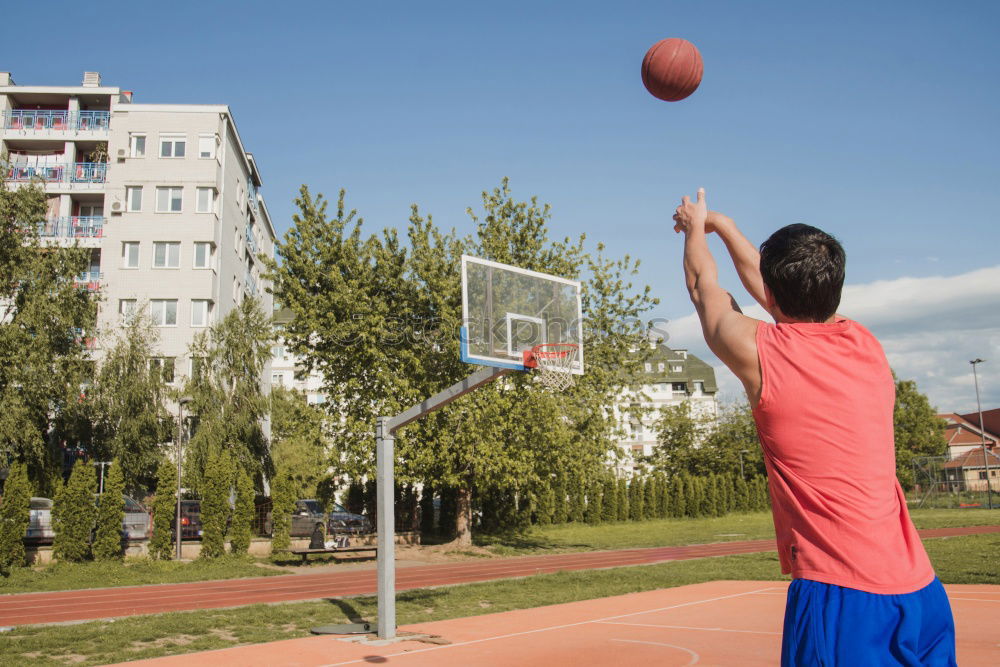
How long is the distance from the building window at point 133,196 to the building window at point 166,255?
2.09 metres

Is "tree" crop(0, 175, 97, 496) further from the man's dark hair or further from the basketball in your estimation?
the man's dark hair

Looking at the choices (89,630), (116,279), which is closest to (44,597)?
(89,630)

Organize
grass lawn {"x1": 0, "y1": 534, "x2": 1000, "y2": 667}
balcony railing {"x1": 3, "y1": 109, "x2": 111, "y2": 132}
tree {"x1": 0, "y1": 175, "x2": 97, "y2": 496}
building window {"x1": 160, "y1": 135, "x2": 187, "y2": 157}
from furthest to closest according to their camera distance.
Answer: balcony railing {"x1": 3, "y1": 109, "x2": 111, "y2": 132}, building window {"x1": 160, "y1": 135, "x2": 187, "y2": 157}, tree {"x1": 0, "y1": 175, "x2": 97, "y2": 496}, grass lawn {"x1": 0, "y1": 534, "x2": 1000, "y2": 667}

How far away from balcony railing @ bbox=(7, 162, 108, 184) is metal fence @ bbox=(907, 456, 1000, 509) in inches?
1747

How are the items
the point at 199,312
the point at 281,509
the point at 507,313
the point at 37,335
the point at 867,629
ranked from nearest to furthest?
1. the point at 867,629
2. the point at 507,313
3. the point at 281,509
4. the point at 37,335
5. the point at 199,312

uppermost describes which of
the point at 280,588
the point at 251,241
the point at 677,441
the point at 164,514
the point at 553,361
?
the point at 251,241

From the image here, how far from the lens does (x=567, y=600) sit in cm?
1469

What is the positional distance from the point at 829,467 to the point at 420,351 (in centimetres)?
2280

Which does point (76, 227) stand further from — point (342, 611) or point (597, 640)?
point (597, 640)

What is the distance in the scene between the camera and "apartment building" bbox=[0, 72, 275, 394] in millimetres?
37656

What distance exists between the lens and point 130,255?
125 ft

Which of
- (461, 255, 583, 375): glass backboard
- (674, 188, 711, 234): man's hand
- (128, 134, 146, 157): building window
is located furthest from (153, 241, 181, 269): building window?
(674, 188, 711, 234): man's hand

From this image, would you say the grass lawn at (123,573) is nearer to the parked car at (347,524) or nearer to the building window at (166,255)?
the parked car at (347,524)

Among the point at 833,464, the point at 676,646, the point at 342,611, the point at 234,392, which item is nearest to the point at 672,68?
the point at 833,464
